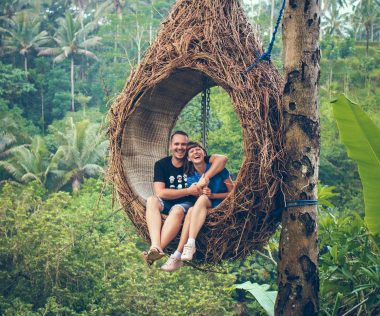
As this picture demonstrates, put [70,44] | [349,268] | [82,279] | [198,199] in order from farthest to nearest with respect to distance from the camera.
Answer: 1. [70,44]
2. [82,279]
3. [349,268]
4. [198,199]

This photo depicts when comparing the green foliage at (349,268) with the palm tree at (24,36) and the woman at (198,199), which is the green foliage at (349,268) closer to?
the woman at (198,199)

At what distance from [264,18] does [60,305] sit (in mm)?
16829

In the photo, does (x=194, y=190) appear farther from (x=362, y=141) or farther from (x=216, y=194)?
(x=362, y=141)

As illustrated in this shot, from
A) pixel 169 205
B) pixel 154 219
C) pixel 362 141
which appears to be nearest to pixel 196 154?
pixel 169 205

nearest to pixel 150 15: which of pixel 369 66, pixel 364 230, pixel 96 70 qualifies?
pixel 96 70

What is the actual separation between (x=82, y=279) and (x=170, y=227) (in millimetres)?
9292

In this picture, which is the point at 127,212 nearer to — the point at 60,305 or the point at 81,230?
the point at 60,305

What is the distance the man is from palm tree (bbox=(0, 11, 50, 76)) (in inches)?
1140

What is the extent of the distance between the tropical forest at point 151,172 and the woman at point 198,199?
26cm

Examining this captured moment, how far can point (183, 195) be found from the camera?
454 centimetres

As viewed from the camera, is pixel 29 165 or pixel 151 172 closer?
pixel 151 172

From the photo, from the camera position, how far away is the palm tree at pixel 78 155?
23.5m

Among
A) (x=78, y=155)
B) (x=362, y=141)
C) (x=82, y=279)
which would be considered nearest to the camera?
(x=362, y=141)

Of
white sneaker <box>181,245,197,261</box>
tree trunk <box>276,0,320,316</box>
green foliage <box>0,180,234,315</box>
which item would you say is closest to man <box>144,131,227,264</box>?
white sneaker <box>181,245,197,261</box>
